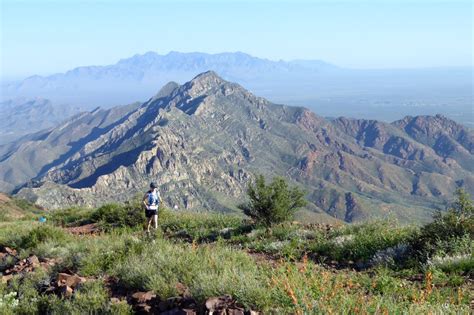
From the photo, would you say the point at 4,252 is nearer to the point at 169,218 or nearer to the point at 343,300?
the point at 169,218

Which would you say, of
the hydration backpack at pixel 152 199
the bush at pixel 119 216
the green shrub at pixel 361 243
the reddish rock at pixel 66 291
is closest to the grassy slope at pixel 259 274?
the green shrub at pixel 361 243

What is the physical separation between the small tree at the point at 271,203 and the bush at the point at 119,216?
4.53m

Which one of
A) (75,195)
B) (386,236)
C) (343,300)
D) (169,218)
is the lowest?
(75,195)

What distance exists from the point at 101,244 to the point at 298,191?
1052cm

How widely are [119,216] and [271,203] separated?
6.87 metres

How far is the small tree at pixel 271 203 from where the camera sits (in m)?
15.5

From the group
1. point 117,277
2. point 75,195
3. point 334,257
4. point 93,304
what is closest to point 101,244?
point 117,277

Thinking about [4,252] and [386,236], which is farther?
[4,252]

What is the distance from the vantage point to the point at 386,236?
10.7 m

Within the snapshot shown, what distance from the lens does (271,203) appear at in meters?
15.8

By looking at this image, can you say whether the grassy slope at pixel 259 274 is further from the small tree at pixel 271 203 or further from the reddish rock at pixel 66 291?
the small tree at pixel 271 203

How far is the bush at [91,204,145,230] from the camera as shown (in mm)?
17281

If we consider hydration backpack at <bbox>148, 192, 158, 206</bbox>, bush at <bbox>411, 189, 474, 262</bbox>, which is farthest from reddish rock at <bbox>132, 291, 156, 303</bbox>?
hydration backpack at <bbox>148, 192, 158, 206</bbox>

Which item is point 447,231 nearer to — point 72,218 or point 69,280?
point 69,280
